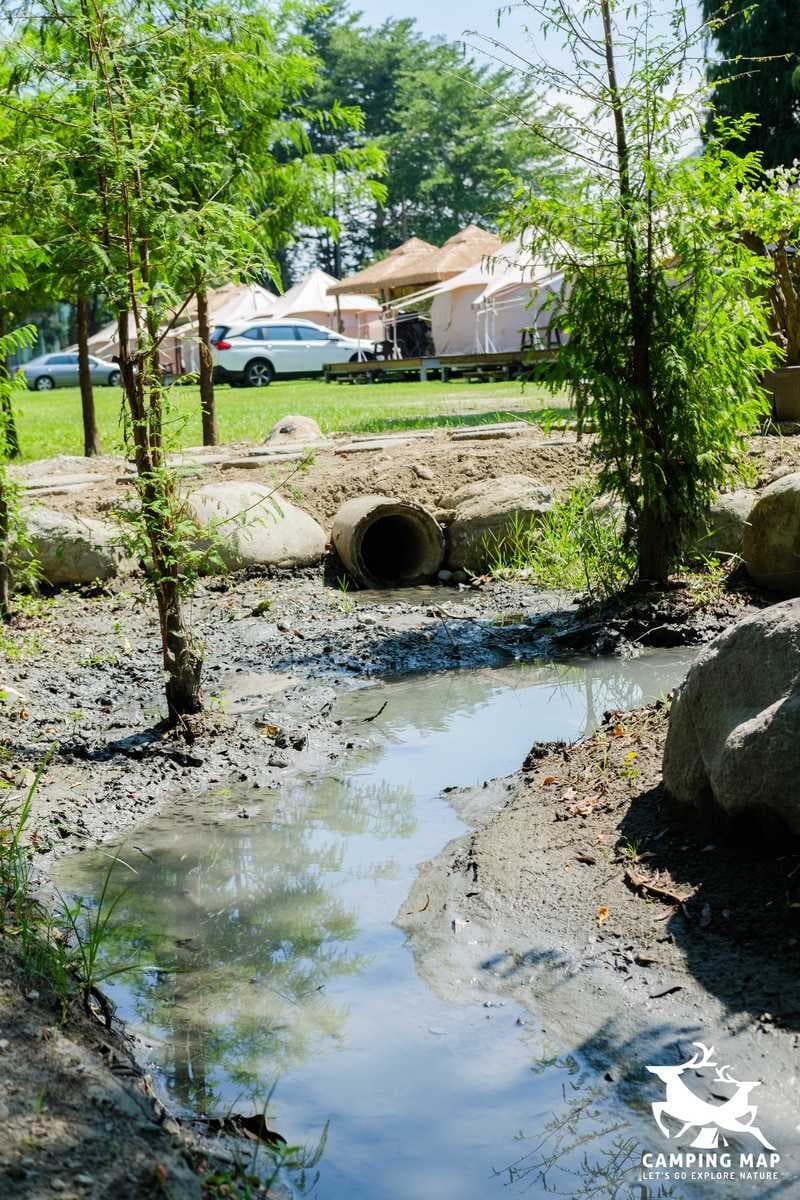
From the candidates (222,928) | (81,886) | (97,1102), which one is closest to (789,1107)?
(97,1102)

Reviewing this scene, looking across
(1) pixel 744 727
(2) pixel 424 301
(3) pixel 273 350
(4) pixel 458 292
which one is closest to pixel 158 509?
(1) pixel 744 727

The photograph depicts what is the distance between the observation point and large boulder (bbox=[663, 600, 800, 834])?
4062mm

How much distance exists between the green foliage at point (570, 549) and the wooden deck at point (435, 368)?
542 inches

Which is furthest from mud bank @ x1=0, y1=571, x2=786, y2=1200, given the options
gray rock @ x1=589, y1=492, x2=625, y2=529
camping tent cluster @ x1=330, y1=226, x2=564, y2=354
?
camping tent cluster @ x1=330, y1=226, x2=564, y2=354

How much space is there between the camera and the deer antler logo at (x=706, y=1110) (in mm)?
3154

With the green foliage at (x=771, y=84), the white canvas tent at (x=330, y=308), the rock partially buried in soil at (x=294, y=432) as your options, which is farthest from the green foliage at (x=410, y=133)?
the rock partially buried in soil at (x=294, y=432)

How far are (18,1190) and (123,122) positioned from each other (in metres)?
4.69

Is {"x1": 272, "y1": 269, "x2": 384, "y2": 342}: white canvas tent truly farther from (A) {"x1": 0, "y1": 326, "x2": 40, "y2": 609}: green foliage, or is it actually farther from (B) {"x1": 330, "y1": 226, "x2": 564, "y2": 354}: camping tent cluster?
(A) {"x1": 0, "y1": 326, "x2": 40, "y2": 609}: green foliage

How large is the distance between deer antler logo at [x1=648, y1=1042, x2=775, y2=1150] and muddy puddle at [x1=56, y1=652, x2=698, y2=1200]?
10 cm

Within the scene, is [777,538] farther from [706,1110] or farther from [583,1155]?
[583,1155]

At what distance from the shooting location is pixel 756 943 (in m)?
3.90

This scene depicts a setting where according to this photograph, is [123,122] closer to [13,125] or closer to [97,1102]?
[13,125]
